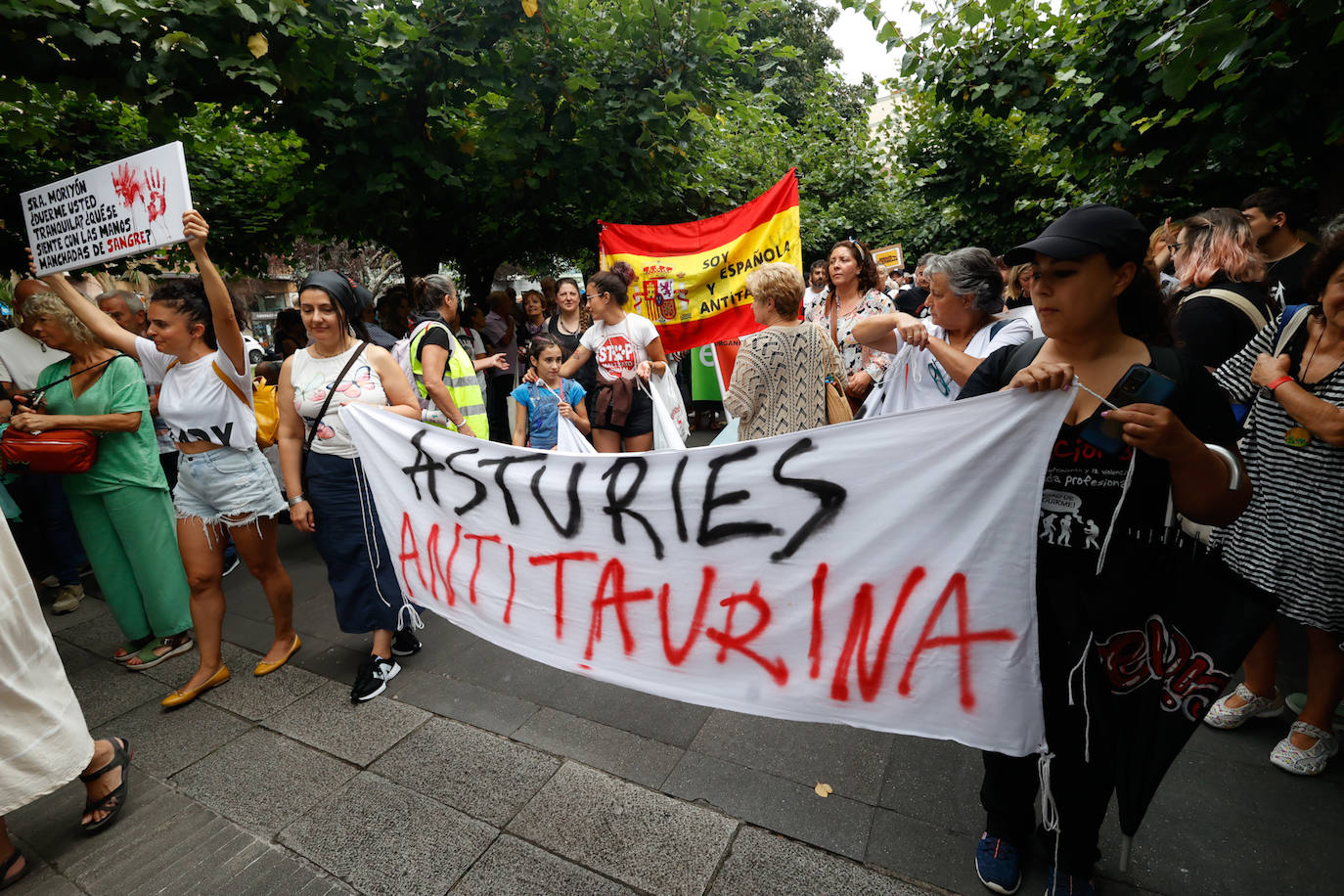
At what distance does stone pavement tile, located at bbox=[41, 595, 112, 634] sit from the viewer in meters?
4.11

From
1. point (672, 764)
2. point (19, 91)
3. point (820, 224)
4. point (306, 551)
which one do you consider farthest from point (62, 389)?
point (820, 224)

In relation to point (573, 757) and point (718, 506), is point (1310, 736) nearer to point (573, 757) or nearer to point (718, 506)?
point (718, 506)

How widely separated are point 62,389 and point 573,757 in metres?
3.14

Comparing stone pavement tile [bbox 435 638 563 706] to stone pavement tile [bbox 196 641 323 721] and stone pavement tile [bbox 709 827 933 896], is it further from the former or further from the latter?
stone pavement tile [bbox 709 827 933 896]

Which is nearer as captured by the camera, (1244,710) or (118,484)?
(1244,710)

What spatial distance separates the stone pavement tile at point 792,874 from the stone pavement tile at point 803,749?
0.96 ft

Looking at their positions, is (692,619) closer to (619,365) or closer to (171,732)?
(171,732)

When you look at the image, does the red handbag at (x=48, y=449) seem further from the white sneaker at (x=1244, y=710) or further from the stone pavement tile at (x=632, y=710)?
the white sneaker at (x=1244, y=710)

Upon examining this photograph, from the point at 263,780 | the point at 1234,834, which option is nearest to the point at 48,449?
the point at 263,780

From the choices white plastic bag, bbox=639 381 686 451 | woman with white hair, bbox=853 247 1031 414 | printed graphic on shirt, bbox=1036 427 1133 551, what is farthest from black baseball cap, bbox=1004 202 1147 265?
white plastic bag, bbox=639 381 686 451

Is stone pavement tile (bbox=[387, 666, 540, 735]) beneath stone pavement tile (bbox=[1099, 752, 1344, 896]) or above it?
beneath

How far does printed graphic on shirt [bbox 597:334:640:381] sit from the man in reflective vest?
0.92m

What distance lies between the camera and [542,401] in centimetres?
459

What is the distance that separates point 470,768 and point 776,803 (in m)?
1.16
